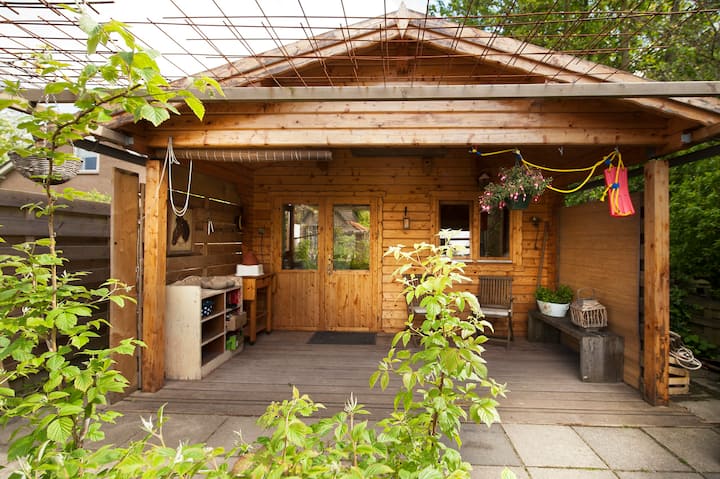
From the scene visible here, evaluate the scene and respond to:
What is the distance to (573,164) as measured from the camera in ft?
15.0

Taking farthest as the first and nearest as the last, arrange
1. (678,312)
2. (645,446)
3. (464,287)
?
1. (464,287)
2. (678,312)
3. (645,446)

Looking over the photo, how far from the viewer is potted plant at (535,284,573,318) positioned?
15.2 feet

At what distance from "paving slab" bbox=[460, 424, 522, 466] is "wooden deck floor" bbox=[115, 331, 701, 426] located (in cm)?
27

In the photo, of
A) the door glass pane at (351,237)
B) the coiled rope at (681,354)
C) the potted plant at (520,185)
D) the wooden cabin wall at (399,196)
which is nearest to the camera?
the coiled rope at (681,354)

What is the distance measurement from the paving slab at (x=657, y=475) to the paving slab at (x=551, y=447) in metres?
0.11

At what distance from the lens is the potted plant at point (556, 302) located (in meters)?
4.64

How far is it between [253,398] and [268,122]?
8.43 ft

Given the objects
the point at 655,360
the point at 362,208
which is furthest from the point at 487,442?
the point at 362,208

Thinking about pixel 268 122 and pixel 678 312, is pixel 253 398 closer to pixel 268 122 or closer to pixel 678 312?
pixel 268 122

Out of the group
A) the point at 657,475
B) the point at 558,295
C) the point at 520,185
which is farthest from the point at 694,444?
the point at 520,185

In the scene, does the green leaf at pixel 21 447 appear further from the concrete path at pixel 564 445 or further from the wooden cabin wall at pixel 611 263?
the wooden cabin wall at pixel 611 263

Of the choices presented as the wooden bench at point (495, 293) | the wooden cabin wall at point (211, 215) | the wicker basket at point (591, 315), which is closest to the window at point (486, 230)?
the wooden bench at point (495, 293)

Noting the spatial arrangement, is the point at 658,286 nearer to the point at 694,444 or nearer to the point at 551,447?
the point at 694,444

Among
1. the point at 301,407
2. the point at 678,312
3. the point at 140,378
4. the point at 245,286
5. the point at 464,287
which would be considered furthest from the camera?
the point at 464,287
